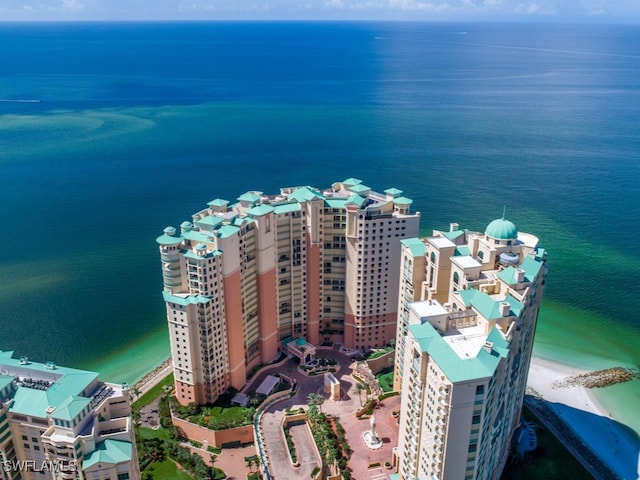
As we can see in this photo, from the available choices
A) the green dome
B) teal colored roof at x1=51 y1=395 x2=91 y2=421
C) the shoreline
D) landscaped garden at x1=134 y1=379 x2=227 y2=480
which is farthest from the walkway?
teal colored roof at x1=51 y1=395 x2=91 y2=421

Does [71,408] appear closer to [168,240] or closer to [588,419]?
[168,240]

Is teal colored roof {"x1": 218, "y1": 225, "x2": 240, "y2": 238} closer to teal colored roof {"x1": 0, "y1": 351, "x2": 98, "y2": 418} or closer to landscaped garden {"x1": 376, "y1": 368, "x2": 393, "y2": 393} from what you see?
teal colored roof {"x1": 0, "y1": 351, "x2": 98, "y2": 418}

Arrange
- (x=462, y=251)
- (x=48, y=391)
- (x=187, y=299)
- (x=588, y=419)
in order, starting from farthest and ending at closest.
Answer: (x=588, y=419), (x=187, y=299), (x=462, y=251), (x=48, y=391)

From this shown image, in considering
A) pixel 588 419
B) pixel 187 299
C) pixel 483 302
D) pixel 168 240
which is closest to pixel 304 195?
pixel 168 240

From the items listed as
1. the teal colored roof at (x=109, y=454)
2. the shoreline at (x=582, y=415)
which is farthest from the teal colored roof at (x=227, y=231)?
the teal colored roof at (x=109, y=454)

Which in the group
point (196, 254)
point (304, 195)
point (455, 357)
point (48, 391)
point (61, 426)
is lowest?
point (61, 426)

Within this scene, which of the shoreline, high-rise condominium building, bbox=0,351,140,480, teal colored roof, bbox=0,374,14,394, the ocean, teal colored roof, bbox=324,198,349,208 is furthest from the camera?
the ocean

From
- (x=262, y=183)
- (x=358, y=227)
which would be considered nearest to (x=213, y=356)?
(x=358, y=227)

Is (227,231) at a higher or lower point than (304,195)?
lower
